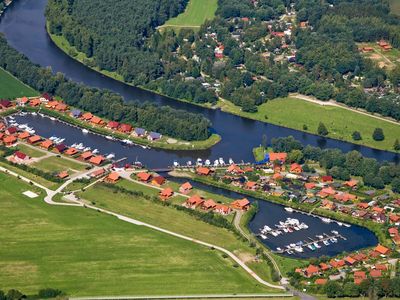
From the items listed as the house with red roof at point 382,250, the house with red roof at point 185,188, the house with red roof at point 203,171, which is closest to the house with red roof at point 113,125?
the house with red roof at point 203,171

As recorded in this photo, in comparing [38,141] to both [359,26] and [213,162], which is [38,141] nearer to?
[213,162]

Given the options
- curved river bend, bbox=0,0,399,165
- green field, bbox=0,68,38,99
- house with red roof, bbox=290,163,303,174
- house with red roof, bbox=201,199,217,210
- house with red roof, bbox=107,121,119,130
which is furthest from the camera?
green field, bbox=0,68,38,99

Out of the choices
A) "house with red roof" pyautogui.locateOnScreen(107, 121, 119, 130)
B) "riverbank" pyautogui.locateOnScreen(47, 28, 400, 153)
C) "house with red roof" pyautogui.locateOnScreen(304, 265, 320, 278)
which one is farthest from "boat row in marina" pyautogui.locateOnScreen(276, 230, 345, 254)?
"house with red roof" pyautogui.locateOnScreen(107, 121, 119, 130)

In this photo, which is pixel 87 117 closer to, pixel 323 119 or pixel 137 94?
pixel 137 94

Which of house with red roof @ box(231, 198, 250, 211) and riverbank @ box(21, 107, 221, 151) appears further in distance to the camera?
riverbank @ box(21, 107, 221, 151)

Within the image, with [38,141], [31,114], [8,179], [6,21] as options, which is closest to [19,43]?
[6,21]

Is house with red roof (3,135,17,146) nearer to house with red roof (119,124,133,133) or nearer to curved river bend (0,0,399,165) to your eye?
house with red roof (119,124,133,133)
